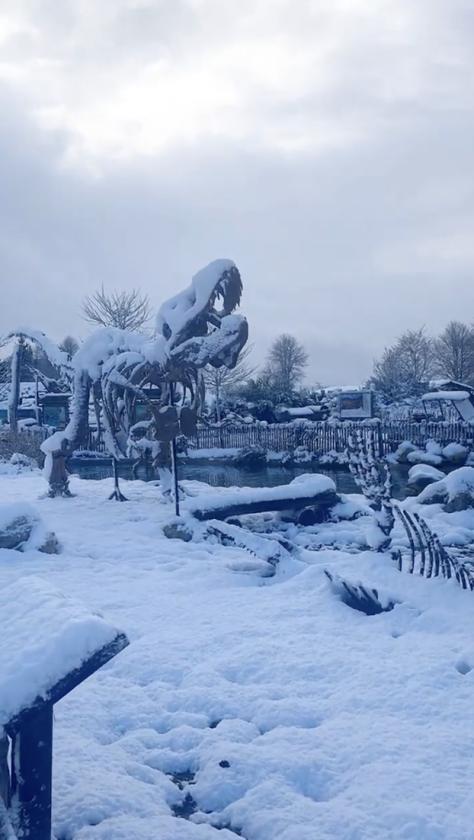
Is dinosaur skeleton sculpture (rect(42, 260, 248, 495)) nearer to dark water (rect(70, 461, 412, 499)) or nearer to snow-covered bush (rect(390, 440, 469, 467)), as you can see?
dark water (rect(70, 461, 412, 499))

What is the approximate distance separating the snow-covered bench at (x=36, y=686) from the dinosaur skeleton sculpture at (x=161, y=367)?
24.2ft

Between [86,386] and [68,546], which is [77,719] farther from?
[86,386]

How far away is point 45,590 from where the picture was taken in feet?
9.49

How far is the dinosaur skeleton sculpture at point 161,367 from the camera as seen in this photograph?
965 cm

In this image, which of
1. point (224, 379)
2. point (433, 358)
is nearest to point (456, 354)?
point (433, 358)

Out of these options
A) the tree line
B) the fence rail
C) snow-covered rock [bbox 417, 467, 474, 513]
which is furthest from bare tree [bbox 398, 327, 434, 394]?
snow-covered rock [bbox 417, 467, 474, 513]

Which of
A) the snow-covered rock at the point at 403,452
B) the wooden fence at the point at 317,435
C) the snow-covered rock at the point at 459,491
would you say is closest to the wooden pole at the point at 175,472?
the snow-covered rock at the point at 459,491

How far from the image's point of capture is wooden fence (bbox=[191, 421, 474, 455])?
2784cm

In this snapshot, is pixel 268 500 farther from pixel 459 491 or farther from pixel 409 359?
pixel 409 359

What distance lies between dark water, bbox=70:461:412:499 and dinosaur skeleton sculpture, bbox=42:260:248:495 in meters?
7.64

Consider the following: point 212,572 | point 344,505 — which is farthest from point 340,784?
point 344,505

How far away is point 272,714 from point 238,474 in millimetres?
19527

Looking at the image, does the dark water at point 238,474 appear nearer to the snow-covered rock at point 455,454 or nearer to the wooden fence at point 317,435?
the wooden fence at point 317,435

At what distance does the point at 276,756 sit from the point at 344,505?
8.33 metres
